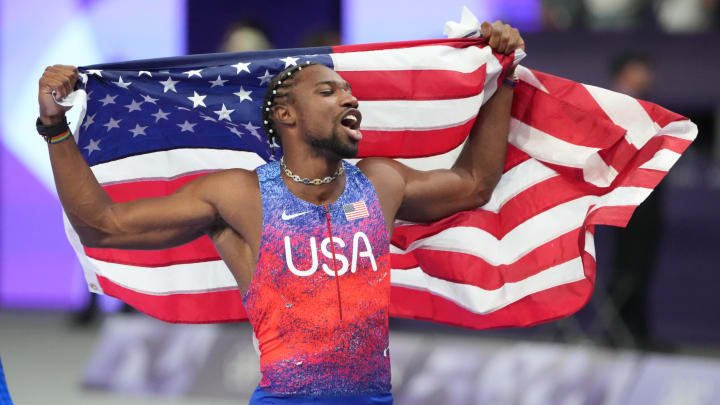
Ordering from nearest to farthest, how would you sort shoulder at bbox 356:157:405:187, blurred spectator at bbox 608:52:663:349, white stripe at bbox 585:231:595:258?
shoulder at bbox 356:157:405:187
white stripe at bbox 585:231:595:258
blurred spectator at bbox 608:52:663:349

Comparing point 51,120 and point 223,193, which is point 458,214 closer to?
point 223,193

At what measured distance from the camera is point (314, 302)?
9.40 ft

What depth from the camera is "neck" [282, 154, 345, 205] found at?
2.96 m

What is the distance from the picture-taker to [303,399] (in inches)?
112

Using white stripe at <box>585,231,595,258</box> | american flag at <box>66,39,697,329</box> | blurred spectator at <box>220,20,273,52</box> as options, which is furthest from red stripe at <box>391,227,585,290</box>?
blurred spectator at <box>220,20,273,52</box>

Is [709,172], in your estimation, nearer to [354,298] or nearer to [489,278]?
[489,278]

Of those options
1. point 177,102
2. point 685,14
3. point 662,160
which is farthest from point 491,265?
point 685,14

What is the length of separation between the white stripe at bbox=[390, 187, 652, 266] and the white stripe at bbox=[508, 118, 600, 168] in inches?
6.3

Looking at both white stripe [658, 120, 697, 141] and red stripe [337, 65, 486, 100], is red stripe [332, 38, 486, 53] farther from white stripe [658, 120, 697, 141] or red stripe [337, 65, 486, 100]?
white stripe [658, 120, 697, 141]

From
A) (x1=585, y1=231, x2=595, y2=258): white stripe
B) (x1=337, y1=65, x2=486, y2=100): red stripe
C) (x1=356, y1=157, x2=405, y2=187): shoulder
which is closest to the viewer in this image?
(x1=356, y1=157, x2=405, y2=187): shoulder

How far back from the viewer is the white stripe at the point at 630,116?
3576 millimetres

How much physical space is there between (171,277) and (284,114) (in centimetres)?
93

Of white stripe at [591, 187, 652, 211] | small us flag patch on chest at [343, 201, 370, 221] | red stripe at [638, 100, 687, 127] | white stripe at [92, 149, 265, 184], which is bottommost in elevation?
white stripe at [591, 187, 652, 211]

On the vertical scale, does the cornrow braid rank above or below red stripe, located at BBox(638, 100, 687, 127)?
above
